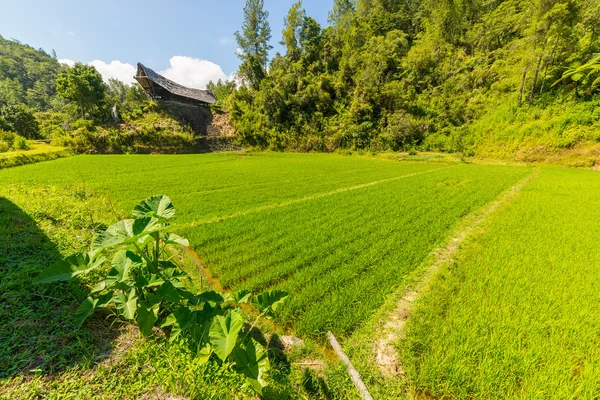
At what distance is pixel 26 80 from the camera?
66.8m

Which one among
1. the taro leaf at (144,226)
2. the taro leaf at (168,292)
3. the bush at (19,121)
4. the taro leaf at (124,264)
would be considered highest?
the bush at (19,121)

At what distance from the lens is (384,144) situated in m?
29.2

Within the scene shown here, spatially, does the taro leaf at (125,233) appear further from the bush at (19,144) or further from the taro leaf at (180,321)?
the bush at (19,144)

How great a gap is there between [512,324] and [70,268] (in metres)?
4.98

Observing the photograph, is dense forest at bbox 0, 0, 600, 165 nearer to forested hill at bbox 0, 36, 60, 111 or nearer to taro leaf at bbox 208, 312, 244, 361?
forested hill at bbox 0, 36, 60, 111

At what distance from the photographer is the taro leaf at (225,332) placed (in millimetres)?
1719

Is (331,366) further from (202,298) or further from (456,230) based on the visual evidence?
(456,230)

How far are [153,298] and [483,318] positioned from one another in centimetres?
398

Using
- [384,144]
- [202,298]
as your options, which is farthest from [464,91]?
[202,298]

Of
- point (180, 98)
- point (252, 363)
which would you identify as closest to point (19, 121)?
point (180, 98)

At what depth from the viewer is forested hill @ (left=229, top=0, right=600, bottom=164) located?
18.8 meters

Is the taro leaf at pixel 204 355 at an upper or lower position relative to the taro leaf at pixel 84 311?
Answer: lower

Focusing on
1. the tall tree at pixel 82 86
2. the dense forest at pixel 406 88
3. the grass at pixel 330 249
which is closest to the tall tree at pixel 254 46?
the dense forest at pixel 406 88

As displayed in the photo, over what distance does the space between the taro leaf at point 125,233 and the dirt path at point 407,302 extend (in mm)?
2902
